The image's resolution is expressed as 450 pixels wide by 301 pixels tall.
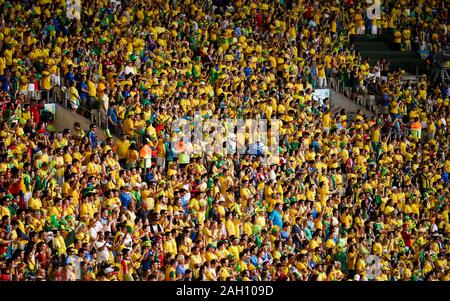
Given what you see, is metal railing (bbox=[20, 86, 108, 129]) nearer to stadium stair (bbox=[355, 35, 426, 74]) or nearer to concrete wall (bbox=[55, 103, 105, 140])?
concrete wall (bbox=[55, 103, 105, 140])

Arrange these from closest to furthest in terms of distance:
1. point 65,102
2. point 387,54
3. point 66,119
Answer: point 66,119
point 65,102
point 387,54

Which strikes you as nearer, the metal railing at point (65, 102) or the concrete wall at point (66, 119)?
the concrete wall at point (66, 119)

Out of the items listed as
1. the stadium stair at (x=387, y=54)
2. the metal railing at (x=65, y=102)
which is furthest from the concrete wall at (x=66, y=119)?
the stadium stair at (x=387, y=54)

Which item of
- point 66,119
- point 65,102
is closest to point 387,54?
point 65,102

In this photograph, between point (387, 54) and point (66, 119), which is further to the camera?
point (387, 54)

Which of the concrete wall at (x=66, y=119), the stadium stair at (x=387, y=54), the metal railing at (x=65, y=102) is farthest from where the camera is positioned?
the stadium stair at (x=387, y=54)

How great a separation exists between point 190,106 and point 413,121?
6.39m

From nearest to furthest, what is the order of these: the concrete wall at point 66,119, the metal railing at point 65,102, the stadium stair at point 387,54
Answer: the concrete wall at point 66,119
the metal railing at point 65,102
the stadium stair at point 387,54

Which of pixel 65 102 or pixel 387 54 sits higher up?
pixel 387 54

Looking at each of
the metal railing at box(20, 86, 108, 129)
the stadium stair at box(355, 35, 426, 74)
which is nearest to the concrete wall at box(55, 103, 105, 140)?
the metal railing at box(20, 86, 108, 129)

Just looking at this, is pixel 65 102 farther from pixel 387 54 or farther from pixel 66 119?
pixel 387 54

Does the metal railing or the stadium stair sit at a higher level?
Answer: the stadium stair

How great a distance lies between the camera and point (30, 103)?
24.1 metres

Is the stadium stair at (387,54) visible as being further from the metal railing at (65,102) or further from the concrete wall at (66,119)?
the concrete wall at (66,119)
